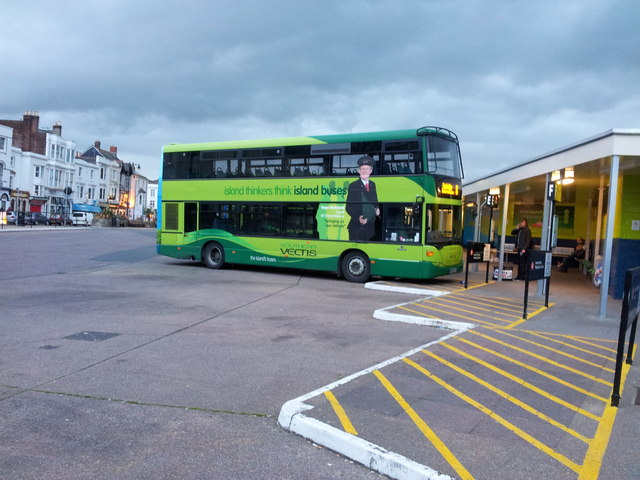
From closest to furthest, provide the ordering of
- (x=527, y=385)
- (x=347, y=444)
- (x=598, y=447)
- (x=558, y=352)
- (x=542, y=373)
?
(x=347, y=444) → (x=598, y=447) → (x=527, y=385) → (x=542, y=373) → (x=558, y=352)

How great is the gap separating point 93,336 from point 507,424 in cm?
595

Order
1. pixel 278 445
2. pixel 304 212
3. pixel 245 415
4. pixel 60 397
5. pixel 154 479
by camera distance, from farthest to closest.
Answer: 1. pixel 304 212
2. pixel 60 397
3. pixel 245 415
4. pixel 278 445
5. pixel 154 479

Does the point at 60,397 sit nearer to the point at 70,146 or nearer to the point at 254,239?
the point at 254,239

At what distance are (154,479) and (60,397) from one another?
2139 millimetres

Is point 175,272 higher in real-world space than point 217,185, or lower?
lower

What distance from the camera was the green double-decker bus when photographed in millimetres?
14789

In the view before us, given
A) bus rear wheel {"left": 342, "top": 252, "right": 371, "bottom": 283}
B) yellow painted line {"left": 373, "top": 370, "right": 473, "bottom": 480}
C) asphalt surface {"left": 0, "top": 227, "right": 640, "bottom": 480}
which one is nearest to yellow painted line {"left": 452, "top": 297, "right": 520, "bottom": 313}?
asphalt surface {"left": 0, "top": 227, "right": 640, "bottom": 480}

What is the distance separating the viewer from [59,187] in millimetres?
73812

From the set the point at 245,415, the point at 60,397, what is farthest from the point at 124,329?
the point at 245,415

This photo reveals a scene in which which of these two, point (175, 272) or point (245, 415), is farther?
point (175, 272)

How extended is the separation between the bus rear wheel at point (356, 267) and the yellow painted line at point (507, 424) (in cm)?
934

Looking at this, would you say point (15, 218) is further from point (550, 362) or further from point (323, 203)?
point (550, 362)

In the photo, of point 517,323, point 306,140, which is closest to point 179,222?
point 306,140

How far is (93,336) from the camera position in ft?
25.8
